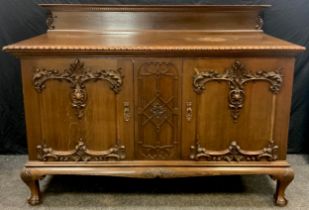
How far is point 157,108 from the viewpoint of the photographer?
67.2 inches

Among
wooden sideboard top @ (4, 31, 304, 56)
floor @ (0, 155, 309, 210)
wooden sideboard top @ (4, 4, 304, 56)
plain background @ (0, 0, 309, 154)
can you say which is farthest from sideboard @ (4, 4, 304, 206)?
plain background @ (0, 0, 309, 154)

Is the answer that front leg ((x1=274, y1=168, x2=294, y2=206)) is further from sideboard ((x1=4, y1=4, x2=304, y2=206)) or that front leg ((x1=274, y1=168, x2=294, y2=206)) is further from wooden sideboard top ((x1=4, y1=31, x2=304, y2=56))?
wooden sideboard top ((x1=4, y1=31, x2=304, y2=56))

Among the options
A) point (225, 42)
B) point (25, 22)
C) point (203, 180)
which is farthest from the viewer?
point (25, 22)

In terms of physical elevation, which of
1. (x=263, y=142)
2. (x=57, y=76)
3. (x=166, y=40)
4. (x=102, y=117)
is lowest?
(x=263, y=142)

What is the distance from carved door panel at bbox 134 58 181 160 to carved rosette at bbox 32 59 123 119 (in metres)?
0.10

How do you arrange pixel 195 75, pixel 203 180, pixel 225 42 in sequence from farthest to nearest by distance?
pixel 203 180
pixel 225 42
pixel 195 75

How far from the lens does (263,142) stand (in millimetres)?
1747

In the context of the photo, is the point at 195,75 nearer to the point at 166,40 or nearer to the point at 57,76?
the point at 166,40

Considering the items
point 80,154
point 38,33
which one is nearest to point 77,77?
point 80,154

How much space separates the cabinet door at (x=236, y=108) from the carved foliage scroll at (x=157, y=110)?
0.05 meters

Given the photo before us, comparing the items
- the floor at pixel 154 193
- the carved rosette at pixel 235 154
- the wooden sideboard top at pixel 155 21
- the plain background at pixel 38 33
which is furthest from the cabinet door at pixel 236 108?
the plain background at pixel 38 33

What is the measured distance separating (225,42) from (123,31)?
63cm

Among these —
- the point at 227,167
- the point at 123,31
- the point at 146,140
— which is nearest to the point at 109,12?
the point at 123,31

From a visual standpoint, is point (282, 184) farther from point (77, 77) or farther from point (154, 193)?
point (77, 77)
